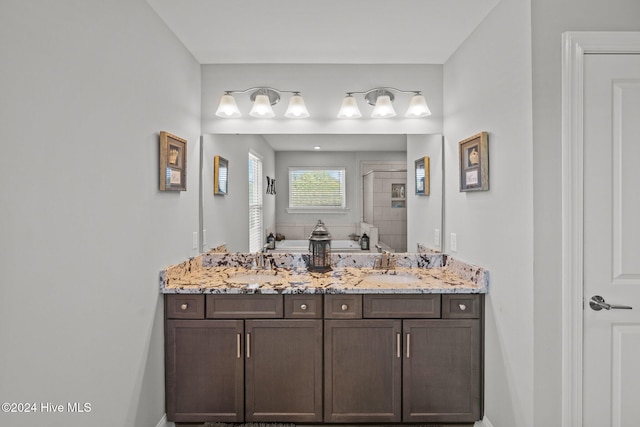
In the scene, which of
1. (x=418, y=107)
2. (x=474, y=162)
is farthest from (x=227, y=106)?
(x=474, y=162)

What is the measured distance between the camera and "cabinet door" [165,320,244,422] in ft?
7.00

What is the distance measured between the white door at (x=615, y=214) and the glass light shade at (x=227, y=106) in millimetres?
2156

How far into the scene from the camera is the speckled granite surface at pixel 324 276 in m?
2.12

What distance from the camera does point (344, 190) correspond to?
9.34 ft

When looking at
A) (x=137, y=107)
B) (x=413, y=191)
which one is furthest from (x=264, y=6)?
(x=413, y=191)

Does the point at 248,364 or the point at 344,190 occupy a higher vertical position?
the point at 344,190

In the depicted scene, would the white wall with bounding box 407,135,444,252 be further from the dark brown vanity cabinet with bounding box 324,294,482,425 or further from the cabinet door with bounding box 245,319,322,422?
the cabinet door with bounding box 245,319,322,422

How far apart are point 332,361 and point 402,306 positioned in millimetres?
539

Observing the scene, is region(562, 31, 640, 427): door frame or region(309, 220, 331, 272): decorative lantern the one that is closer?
region(562, 31, 640, 427): door frame

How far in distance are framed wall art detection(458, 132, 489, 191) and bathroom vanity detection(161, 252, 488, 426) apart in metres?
0.61

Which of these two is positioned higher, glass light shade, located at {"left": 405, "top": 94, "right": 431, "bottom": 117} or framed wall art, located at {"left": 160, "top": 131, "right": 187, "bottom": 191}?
glass light shade, located at {"left": 405, "top": 94, "right": 431, "bottom": 117}

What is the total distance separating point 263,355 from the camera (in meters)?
2.14

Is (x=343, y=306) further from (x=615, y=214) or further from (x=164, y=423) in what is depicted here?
(x=615, y=214)

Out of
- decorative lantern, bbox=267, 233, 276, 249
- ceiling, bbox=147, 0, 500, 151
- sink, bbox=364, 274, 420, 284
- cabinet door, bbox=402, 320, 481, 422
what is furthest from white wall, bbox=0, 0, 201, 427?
cabinet door, bbox=402, 320, 481, 422
